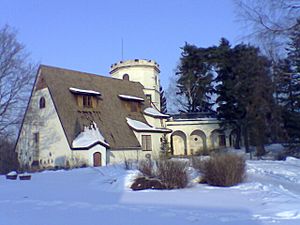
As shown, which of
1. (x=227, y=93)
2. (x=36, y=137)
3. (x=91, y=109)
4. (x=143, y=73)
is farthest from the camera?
(x=143, y=73)

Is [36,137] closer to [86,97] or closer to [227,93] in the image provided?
[86,97]

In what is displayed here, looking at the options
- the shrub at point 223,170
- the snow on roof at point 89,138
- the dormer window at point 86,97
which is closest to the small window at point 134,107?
the dormer window at point 86,97

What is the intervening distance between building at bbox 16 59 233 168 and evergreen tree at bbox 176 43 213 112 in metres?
10.3

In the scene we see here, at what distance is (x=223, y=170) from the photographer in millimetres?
14859

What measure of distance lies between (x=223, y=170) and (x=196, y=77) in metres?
40.8

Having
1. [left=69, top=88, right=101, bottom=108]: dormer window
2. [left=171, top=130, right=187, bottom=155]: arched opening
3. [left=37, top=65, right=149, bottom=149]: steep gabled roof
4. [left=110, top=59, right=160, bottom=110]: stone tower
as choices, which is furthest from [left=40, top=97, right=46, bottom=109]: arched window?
[left=171, top=130, right=187, bottom=155]: arched opening

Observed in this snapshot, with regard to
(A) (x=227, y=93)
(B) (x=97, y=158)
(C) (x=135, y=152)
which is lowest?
(B) (x=97, y=158)

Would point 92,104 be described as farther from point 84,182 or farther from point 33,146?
point 84,182

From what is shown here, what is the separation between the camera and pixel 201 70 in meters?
54.2

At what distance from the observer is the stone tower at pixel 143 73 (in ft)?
179

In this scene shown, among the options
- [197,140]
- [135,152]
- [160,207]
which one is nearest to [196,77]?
[197,140]

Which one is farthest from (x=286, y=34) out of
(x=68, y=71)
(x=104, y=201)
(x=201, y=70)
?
(x=201, y=70)

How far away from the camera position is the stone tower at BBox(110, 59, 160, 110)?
54.4 m

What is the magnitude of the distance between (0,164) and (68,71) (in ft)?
35.7
